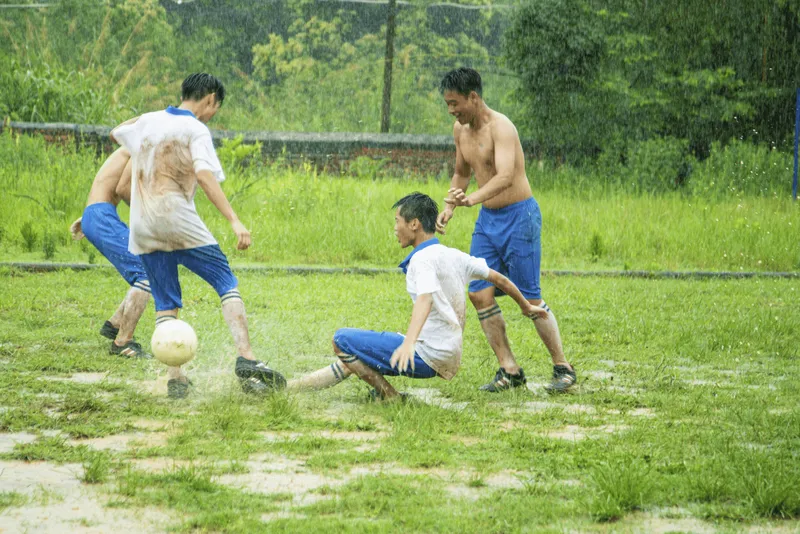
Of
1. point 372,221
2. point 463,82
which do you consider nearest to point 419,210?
point 463,82

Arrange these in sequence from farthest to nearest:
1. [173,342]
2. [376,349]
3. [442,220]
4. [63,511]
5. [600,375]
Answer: [600,375], [442,220], [173,342], [376,349], [63,511]

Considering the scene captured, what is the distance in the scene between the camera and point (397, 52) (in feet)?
100

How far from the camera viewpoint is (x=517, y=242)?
6336 mm

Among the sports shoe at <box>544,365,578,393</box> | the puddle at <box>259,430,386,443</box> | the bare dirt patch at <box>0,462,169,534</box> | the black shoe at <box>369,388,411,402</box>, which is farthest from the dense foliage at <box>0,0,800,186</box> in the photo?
the bare dirt patch at <box>0,462,169,534</box>

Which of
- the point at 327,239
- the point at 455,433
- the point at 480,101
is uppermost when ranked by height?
the point at 480,101

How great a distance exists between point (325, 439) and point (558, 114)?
16.4 m

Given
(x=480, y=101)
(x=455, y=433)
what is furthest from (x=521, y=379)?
(x=480, y=101)

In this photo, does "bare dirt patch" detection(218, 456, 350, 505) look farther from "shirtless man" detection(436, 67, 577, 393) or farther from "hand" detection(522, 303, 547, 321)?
"shirtless man" detection(436, 67, 577, 393)

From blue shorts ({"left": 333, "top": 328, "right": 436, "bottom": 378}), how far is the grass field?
0.19 metres

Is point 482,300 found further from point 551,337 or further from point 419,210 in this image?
point 419,210

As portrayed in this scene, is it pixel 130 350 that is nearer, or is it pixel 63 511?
pixel 63 511

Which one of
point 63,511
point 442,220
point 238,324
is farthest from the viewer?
point 442,220

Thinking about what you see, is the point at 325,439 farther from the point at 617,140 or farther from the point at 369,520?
the point at 617,140

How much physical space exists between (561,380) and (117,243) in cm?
318
